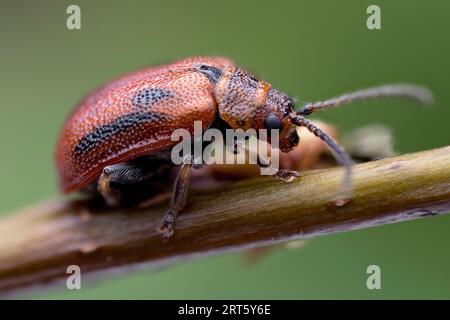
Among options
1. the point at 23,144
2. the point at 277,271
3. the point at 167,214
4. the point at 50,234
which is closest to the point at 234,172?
the point at 167,214

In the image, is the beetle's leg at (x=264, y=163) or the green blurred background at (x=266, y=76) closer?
the beetle's leg at (x=264, y=163)

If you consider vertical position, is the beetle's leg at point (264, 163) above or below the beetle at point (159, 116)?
below

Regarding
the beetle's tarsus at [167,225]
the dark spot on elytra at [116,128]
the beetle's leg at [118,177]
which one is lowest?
the beetle's tarsus at [167,225]

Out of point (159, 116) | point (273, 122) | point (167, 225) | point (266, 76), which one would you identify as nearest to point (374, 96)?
point (273, 122)

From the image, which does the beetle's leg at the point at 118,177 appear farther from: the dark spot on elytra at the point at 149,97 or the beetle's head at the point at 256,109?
the beetle's head at the point at 256,109

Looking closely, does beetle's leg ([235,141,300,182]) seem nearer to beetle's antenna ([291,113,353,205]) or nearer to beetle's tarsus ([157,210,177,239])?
beetle's antenna ([291,113,353,205])

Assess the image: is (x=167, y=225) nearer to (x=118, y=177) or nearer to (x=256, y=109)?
(x=118, y=177)

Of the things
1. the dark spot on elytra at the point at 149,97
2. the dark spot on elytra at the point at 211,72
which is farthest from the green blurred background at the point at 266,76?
the dark spot on elytra at the point at 149,97

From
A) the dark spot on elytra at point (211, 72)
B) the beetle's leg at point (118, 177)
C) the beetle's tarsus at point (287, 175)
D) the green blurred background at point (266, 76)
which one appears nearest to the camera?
the beetle's tarsus at point (287, 175)

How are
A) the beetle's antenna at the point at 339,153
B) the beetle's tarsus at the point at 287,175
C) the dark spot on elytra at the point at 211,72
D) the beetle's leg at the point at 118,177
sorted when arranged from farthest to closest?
the dark spot on elytra at the point at 211,72
the beetle's leg at the point at 118,177
the beetle's tarsus at the point at 287,175
the beetle's antenna at the point at 339,153
